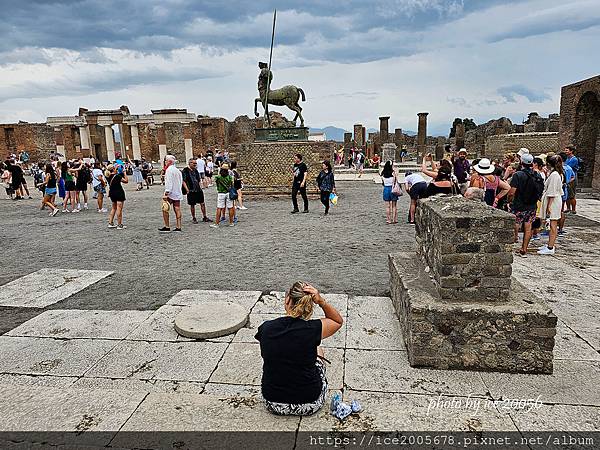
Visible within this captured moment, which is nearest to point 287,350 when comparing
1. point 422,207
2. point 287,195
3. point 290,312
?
point 290,312

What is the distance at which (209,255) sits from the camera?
25.2 feet

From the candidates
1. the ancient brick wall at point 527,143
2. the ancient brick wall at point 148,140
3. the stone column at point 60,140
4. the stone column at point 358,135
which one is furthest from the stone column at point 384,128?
the stone column at point 60,140

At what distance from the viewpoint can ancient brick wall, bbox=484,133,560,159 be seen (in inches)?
958

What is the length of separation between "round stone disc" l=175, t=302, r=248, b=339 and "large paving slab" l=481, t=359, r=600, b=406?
2.46 metres

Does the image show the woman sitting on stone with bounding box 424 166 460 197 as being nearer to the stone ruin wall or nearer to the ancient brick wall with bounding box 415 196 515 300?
the ancient brick wall with bounding box 415 196 515 300

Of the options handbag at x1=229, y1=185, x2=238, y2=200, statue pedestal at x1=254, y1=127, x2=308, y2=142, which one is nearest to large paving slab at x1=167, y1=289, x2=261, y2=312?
handbag at x1=229, y1=185, x2=238, y2=200

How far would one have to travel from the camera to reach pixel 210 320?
456cm

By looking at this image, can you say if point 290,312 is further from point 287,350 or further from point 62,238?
point 62,238

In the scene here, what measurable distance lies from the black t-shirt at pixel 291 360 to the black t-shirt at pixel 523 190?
585 cm

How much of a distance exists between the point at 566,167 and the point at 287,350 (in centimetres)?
915

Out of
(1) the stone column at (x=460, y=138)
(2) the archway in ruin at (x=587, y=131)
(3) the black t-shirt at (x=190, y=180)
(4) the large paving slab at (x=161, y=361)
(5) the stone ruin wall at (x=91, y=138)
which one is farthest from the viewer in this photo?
(5) the stone ruin wall at (x=91, y=138)

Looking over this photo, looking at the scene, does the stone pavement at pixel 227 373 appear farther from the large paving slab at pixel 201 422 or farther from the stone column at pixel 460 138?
the stone column at pixel 460 138

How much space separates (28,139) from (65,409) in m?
44.2

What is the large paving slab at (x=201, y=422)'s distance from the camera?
2.70 m
